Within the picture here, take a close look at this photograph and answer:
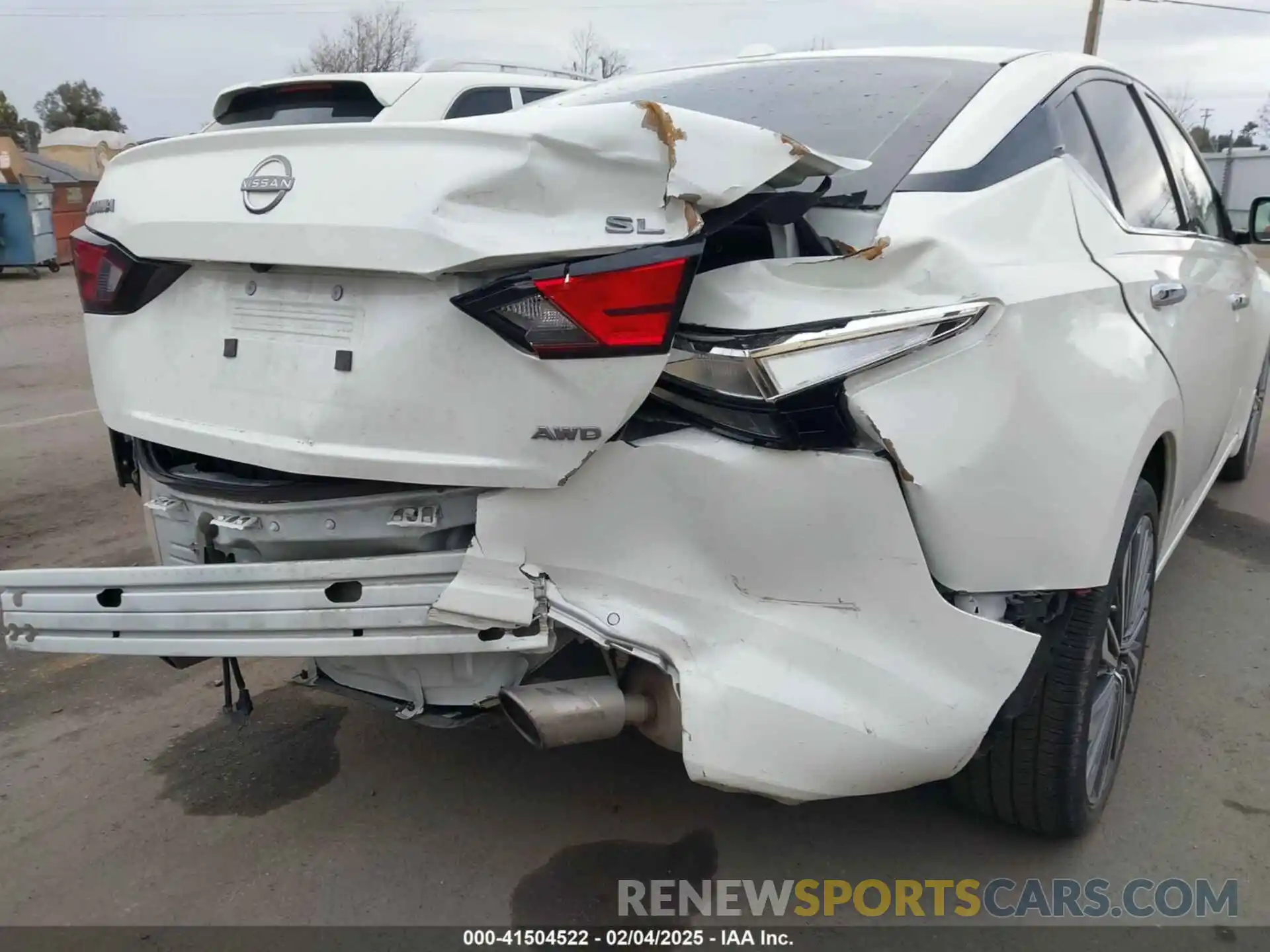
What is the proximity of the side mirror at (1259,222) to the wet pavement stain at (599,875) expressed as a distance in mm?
A: 3391

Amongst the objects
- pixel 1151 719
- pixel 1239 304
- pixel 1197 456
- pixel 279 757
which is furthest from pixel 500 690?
pixel 1239 304

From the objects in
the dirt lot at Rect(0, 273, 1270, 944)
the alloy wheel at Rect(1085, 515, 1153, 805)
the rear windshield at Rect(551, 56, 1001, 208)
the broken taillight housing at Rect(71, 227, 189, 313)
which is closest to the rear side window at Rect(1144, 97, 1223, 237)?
the rear windshield at Rect(551, 56, 1001, 208)

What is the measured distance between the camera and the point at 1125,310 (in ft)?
7.85

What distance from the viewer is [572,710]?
2.08m

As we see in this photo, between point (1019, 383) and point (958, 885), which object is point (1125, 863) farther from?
point (1019, 383)

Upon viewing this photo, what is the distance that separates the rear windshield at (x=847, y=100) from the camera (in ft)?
7.37

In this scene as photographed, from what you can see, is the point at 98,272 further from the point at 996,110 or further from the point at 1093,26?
the point at 1093,26

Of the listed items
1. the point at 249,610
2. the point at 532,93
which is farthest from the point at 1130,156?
the point at 532,93

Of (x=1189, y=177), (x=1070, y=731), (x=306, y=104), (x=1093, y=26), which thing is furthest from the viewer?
(x=1093, y=26)

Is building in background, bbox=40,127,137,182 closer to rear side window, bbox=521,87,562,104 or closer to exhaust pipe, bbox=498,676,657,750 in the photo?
rear side window, bbox=521,87,562,104

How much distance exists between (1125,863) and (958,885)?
43 cm

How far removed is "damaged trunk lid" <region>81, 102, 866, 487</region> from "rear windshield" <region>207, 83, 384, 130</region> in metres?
3.57

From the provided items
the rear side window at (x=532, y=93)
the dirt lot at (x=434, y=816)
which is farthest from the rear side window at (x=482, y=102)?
the dirt lot at (x=434, y=816)

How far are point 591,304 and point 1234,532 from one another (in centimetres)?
438
